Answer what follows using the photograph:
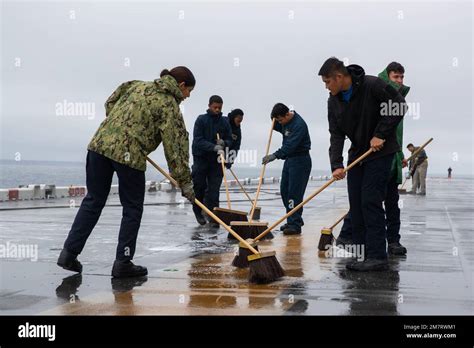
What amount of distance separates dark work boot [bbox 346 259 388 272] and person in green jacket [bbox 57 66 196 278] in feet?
5.23

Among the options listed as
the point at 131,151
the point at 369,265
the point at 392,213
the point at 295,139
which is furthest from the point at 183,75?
the point at 295,139

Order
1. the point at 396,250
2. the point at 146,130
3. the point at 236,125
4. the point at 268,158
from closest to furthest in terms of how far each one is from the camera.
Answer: the point at 146,130, the point at 396,250, the point at 268,158, the point at 236,125

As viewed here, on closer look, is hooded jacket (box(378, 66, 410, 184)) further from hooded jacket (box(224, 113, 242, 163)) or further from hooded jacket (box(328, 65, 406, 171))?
hooded jacket (box(224, 113, 242, 163))

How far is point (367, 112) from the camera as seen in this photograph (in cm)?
632

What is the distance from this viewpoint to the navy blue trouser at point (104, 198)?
5.94 m

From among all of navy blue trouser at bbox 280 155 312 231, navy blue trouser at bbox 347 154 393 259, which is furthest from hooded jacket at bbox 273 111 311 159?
navy blue trouser at bbox 347 154 393 259

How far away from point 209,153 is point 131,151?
491cm

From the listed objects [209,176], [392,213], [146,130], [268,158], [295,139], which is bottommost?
[392,213]

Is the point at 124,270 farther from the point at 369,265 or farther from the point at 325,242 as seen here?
the point at 325,242

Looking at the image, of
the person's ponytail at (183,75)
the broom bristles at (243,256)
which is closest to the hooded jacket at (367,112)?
the broom bristles at (243,256)

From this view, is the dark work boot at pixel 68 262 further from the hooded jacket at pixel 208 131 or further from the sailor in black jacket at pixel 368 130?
the hooded jacket at pixel 208 131

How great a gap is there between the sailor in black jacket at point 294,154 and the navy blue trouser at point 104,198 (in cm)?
384

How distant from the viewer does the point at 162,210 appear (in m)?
14.4

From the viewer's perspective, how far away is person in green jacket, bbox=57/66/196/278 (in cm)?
584
